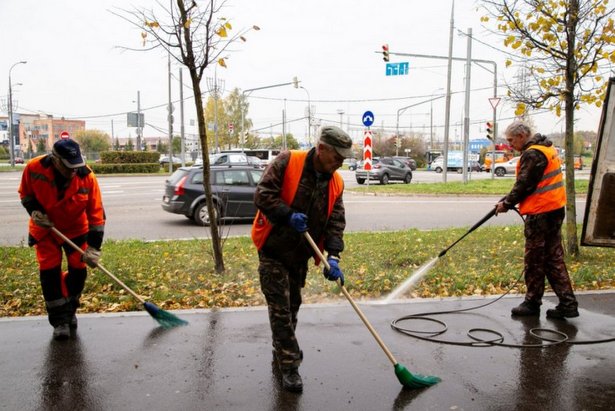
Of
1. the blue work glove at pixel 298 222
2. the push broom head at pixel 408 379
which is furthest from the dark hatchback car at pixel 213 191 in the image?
the push broom head at pixel 408 379

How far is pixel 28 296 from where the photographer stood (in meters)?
5.77

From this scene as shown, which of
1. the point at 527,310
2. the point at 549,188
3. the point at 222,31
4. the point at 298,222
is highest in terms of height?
the point at 222,31

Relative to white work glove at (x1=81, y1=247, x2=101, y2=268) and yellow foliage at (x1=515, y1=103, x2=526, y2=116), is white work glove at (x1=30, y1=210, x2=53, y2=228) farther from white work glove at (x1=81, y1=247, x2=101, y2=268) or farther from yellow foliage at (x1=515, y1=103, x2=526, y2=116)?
yellow foliage at (x1=515, y1=103, x2=526, y2=116)

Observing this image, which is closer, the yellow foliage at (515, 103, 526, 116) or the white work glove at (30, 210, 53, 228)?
the white work glove at (30, 210, 53, 228)

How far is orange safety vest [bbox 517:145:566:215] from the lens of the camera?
4.97 metres

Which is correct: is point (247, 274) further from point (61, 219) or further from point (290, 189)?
point (290, 189)

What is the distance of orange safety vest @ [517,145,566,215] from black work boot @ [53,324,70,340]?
438 centimetres

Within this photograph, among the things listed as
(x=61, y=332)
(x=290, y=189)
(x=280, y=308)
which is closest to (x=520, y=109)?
(x=290, y=189)

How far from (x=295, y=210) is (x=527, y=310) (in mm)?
2907

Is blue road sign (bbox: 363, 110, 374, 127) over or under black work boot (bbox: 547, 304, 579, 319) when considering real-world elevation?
over

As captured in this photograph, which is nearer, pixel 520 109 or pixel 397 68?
pixel 520 109

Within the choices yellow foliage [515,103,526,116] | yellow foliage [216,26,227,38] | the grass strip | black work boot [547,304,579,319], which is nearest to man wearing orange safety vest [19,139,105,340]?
the grass strip

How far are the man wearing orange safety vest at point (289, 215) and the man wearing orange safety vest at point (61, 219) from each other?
174 centimetres

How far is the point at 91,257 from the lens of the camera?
4562mm
